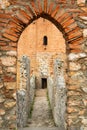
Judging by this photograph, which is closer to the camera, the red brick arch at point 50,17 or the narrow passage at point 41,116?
the red brick arch at point 50,17

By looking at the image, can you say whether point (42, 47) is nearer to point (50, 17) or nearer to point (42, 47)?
point (42, 47)

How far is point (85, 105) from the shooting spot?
5238 millimetres

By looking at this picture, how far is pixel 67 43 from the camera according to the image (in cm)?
527

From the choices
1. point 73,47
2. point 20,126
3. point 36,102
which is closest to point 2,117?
point 73,47

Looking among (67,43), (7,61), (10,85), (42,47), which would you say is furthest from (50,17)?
(42,47)

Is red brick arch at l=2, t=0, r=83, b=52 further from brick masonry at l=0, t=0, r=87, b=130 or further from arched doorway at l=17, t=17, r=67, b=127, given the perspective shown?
arched doorway at l=17, t=17, r=67, b=127

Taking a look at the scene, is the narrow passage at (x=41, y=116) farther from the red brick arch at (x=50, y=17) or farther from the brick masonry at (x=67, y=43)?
the red brick arch at (x=50, y=17)

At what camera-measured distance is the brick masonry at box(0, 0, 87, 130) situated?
202 inches

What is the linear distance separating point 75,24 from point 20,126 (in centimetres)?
404

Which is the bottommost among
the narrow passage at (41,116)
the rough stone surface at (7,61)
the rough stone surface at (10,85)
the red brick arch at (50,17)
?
the narrow passage at (41,116)

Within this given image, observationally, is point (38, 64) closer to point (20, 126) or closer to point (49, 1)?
point (20, 126)

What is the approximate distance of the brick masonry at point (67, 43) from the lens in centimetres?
512

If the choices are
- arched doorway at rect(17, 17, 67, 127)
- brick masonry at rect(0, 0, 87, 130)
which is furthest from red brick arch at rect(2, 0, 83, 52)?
arched doorway at rect(17, 17, 67, 127)

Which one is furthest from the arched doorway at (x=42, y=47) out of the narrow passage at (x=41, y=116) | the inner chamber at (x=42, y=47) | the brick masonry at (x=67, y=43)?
the brick masonry at (x=67, y=43)
